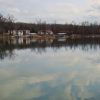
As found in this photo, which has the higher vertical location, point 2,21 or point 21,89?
point 2,21

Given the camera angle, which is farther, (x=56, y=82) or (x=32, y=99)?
(x=56, y=82)

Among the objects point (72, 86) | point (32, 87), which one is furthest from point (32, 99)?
point (72, 86)

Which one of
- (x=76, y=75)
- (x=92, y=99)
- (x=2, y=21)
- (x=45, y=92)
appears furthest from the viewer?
(x=2, y=21)

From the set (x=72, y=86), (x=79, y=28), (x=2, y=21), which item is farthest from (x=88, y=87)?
(x=79, y=28)

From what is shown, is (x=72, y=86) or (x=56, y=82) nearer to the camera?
(x=72, y=86)

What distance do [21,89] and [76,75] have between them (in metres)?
3.56

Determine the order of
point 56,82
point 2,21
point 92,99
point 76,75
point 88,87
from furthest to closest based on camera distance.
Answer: point 2,21
point 76,75
point 56,82
point 88,87
point 92,99

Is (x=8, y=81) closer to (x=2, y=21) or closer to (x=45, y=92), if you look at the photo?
(x=45, y=92)

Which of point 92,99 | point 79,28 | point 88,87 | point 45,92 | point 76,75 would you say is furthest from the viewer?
point 79,28

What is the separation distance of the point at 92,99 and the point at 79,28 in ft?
284

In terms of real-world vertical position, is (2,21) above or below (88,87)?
above

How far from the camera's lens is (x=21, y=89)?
8.56m

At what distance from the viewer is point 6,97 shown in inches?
297

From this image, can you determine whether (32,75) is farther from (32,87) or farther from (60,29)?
(60,29)
